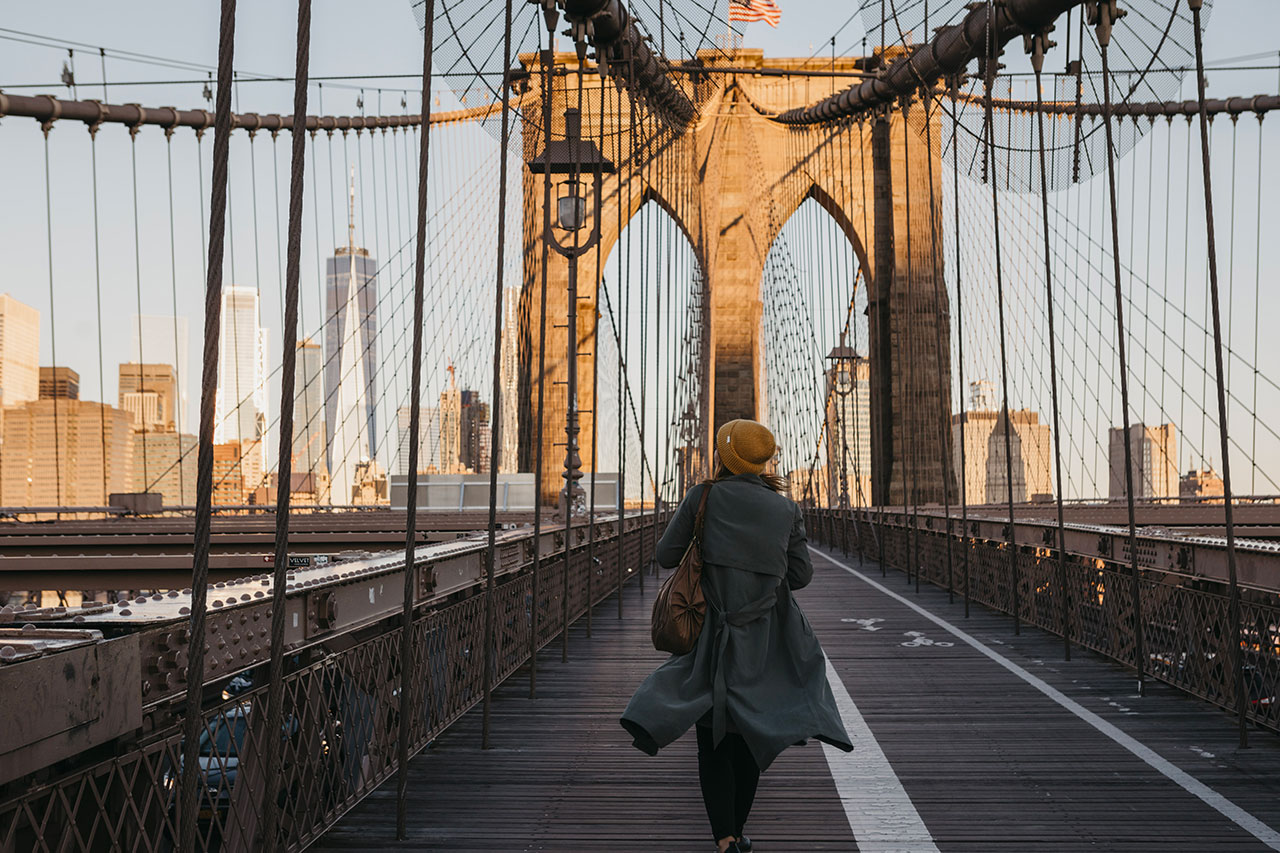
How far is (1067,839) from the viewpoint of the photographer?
150 inches

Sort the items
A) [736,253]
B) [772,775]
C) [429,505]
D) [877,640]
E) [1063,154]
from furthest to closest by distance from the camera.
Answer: [736,253] < [429,505] < [1063,154] < [877,640] < [772,775]

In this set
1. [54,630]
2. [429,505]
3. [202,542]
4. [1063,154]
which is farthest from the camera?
[429,505]

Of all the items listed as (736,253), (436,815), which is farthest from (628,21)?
(736,253)

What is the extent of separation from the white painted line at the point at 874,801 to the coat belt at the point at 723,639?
671 mm

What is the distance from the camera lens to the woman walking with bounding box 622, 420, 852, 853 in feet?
11.4

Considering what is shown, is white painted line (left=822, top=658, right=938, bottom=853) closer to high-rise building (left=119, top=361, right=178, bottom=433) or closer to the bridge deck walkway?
the bridge deck walkway

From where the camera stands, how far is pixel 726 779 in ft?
11.5

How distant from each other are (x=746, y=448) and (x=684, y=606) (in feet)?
1.64

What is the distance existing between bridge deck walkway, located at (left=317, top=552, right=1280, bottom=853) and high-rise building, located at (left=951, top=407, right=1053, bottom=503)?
23.4 metres

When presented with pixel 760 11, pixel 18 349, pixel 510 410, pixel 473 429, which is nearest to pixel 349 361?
pixel 18 349

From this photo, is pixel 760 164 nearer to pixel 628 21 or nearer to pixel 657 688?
pixel 628 21

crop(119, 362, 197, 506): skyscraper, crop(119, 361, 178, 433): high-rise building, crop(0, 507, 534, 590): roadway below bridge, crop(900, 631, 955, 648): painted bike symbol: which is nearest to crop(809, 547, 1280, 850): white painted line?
crop(900, 631, 955, 648): painted bike symbol

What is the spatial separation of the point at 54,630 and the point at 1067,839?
2961 mm

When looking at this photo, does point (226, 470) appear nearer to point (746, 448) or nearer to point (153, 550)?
point (153, 550)
